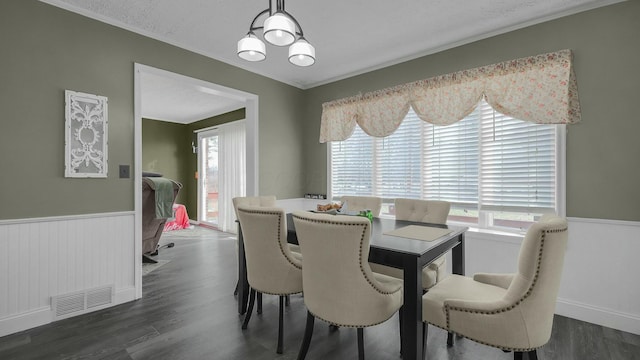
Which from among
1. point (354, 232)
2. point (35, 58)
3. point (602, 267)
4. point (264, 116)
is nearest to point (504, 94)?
point (602, 267)

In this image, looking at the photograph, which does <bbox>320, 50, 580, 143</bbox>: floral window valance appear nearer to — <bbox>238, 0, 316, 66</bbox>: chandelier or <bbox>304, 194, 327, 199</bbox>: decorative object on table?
<bbox>304, 194, 327, 199</bbox>: decorative object on table

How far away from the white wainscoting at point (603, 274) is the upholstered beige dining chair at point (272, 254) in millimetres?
2344

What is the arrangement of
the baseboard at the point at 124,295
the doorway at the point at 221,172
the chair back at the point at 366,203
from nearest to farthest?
1. the baseboard at the point at 124,295
2. the chair back at the point at 366,203
3. the doorway at the point at 221,172

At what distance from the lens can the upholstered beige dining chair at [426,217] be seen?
2.14 metres

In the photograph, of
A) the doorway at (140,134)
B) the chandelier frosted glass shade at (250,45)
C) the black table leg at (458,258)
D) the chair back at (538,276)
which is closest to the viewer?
the chair back at (538,276)

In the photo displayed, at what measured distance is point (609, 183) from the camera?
2.29 meters

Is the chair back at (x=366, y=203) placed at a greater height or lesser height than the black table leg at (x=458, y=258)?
greater

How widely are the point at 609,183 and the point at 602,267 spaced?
684 millimetres

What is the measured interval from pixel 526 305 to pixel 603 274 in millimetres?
1707

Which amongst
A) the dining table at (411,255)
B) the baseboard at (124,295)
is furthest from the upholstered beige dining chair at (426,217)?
the baseboard at (124,295)

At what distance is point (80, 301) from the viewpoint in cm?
245

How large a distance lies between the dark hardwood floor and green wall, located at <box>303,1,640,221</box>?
1.02 metres

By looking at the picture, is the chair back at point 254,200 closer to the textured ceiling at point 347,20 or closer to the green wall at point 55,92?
the green wall at point 55,92

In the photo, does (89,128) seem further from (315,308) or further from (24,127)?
(315,308)
